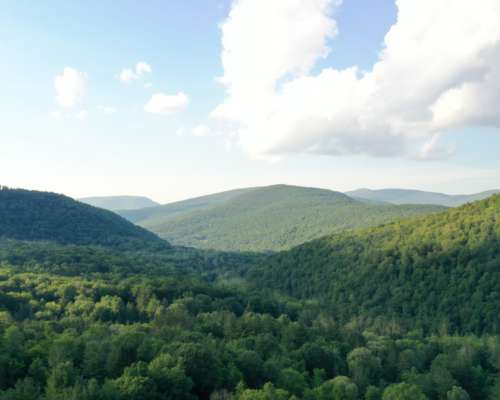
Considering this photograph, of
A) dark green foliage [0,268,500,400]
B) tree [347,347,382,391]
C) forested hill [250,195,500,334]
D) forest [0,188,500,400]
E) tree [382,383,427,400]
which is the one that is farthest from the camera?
forested hill [250,195,500,334]

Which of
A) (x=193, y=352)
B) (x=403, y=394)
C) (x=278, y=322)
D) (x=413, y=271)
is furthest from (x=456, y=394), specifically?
(x=413, y=271)

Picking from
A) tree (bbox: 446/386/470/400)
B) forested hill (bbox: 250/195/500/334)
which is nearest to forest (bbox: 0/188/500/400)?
tree (bbox: 446/386/470/400)

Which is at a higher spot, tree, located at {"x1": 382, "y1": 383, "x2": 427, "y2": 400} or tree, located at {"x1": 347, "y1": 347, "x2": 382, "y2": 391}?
tree, located at {"x1": 382, "y1": 383, "x2": 427, "y2": 400}

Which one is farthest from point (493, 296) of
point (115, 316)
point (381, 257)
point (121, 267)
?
point (121, 267)

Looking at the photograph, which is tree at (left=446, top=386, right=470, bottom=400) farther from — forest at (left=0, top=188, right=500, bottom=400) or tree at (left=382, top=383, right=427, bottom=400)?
tree at (left=382, top=383, right=427, bottom=400)

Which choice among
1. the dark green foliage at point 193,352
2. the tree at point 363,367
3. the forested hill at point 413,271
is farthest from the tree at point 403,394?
the forested hill at point 413,271

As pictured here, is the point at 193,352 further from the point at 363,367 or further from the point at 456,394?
the point at 456,394

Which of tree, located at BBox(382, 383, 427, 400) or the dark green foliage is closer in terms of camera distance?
the dark green foliage

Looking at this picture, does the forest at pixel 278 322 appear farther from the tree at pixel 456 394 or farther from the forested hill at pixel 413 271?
the forested hill at pixel 413 271
